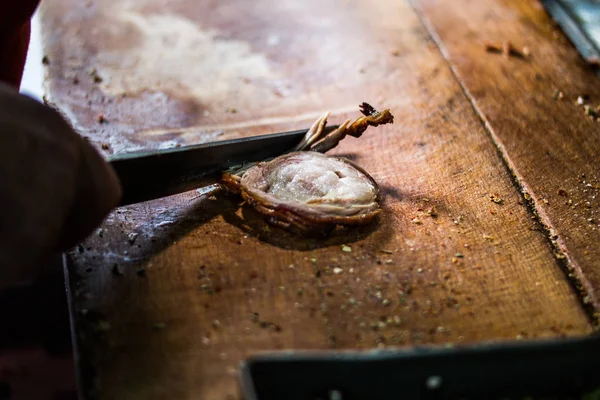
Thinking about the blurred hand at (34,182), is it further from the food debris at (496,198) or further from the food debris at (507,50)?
the food debris at (507,50)

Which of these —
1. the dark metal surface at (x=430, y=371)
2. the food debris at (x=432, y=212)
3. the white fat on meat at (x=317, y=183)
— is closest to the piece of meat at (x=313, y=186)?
the white fat on meat at (x=317, y=183)

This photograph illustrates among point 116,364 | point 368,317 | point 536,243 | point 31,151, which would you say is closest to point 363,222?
point 368,317

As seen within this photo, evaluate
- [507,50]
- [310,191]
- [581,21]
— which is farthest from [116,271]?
[581,21]

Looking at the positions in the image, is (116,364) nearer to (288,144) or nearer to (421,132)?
(288,144)

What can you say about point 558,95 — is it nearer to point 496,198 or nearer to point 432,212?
point 496,198

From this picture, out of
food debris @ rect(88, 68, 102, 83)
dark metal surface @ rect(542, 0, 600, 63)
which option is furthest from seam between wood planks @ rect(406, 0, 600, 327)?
food debris @ rect(88, 68, 102, 83)
